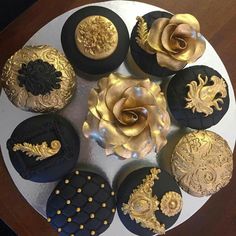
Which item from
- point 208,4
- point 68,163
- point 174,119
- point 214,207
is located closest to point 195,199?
point 214,207

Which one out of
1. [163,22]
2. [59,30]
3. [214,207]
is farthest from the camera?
[214,207]

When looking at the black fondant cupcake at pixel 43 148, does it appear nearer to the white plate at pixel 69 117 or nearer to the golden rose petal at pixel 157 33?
the white plate at pixel 69 117

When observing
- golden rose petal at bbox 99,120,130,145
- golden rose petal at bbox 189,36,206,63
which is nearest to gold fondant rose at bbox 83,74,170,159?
golden rose petal at bbox 99,120,130,145

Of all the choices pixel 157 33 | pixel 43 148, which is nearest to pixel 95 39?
pixel 157 33

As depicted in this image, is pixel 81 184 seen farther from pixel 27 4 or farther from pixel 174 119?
pixel 27 4

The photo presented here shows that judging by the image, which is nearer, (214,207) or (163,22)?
(163,22)

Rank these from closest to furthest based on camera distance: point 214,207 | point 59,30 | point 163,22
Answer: point 163,22 < point 59,30 < point 214,207

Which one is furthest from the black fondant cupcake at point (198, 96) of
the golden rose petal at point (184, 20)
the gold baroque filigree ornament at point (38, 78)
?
the gold baroque filigree ornament at point (38, 78)

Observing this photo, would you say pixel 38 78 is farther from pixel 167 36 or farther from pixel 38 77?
pixel 167 36
